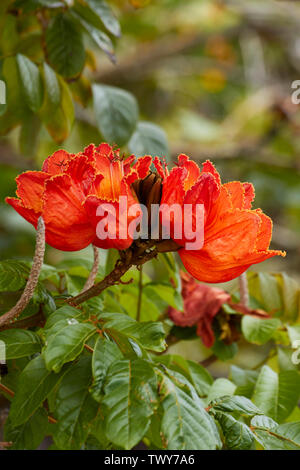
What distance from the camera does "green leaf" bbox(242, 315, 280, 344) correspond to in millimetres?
568

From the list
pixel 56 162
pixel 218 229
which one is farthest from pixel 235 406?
pixel 56 162

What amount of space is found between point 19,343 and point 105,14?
1.45 feet

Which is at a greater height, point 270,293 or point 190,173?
point 190,173

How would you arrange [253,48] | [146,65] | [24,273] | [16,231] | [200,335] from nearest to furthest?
[24,273] < [200,335] < [16,231] < [146,65] < [253,48]

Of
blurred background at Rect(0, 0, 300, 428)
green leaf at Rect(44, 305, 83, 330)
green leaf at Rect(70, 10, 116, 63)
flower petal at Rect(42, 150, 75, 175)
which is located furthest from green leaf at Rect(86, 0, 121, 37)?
blurred background at Rect(0, 0, 300, 428)

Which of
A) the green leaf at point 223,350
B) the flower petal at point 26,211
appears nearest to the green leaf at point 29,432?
the flower petal at point 26,211

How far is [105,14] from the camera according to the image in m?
0.67

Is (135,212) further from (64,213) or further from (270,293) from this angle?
(270,293)

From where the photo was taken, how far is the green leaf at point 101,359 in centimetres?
36

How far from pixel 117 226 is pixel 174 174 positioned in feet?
0.19

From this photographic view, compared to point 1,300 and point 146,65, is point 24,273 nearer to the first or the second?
point 1,300

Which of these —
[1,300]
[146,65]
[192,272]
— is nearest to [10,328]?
[1,300]

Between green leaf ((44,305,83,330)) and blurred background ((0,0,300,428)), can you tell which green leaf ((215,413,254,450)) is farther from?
blurred background ((0,0,300,428))

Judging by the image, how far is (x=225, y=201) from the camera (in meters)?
0.41
